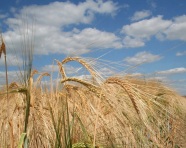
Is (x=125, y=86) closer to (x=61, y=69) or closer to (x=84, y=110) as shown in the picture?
(x=84, y=110)

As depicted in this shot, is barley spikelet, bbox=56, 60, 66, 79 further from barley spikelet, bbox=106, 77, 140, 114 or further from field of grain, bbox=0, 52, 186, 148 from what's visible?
barley spikelet, bbox=106, 77, 140, 114

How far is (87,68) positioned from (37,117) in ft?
2.99

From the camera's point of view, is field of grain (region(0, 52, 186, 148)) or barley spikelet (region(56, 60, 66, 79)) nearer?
field of grain (region(0, 52, 186, 148))

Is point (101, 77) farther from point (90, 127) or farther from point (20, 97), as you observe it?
point (20, 97)

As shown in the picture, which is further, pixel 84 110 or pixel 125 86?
pixel 84 110

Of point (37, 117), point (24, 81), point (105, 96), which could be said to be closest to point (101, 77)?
point (105, 96)

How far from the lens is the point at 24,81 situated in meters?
1.72

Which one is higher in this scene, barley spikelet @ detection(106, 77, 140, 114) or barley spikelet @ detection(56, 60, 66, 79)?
barley spikelet @ detection(56, 60, 66, 79)

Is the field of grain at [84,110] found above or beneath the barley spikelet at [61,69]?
beneath

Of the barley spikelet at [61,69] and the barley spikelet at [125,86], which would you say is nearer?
the barley spikelet at [125,86]

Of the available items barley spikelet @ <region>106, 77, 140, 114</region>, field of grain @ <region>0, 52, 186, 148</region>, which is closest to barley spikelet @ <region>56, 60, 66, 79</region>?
field of grain @ <region>0, 52, 186, 148</region>

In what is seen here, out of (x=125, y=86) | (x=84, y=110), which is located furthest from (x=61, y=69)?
(x=125, y=86)

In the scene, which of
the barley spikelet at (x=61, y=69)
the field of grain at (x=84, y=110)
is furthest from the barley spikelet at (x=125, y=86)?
the barley spikelet at (x=61, y=69)

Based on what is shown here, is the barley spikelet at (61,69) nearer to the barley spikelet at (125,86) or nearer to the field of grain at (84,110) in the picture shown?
the field of grain at (84,110)
